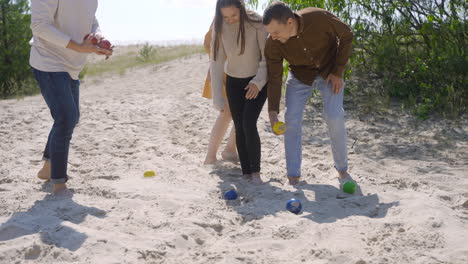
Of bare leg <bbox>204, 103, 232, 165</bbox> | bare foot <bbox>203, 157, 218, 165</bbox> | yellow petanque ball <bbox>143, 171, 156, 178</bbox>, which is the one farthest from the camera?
bare foot <bbox>203, 157, 218, 165</bbox>

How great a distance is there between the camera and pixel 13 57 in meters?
14.9

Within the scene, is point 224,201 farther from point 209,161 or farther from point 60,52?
point 60,52

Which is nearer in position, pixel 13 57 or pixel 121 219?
pixel 121 219

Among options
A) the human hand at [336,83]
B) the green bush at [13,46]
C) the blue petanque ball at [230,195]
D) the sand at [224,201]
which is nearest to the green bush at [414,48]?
the sand at [224,201]

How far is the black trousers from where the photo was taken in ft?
15.9

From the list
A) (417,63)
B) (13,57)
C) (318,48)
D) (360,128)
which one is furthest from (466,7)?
(13,57)

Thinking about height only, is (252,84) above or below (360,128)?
above

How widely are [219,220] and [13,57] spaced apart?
41.1 feet

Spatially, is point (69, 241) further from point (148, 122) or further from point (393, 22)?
point (393, 22)

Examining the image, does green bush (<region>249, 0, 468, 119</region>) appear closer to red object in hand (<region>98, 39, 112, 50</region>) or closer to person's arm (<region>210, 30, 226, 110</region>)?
person's arm (<region>210, 30, 226, 110</region>)

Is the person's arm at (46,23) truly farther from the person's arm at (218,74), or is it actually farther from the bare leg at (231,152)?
the bare leg at (231,152)

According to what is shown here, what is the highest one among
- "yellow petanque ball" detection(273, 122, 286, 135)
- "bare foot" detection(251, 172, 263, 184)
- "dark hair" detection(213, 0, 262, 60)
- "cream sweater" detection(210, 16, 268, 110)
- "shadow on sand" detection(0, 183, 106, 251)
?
"dark hair" detection(213, 0, 262, 60)

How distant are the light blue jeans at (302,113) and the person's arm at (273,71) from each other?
0.52ft

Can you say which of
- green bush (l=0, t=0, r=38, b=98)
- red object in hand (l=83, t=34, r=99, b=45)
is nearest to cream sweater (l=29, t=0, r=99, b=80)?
red object in hand (l=83, t=34, r=99, b=45)
